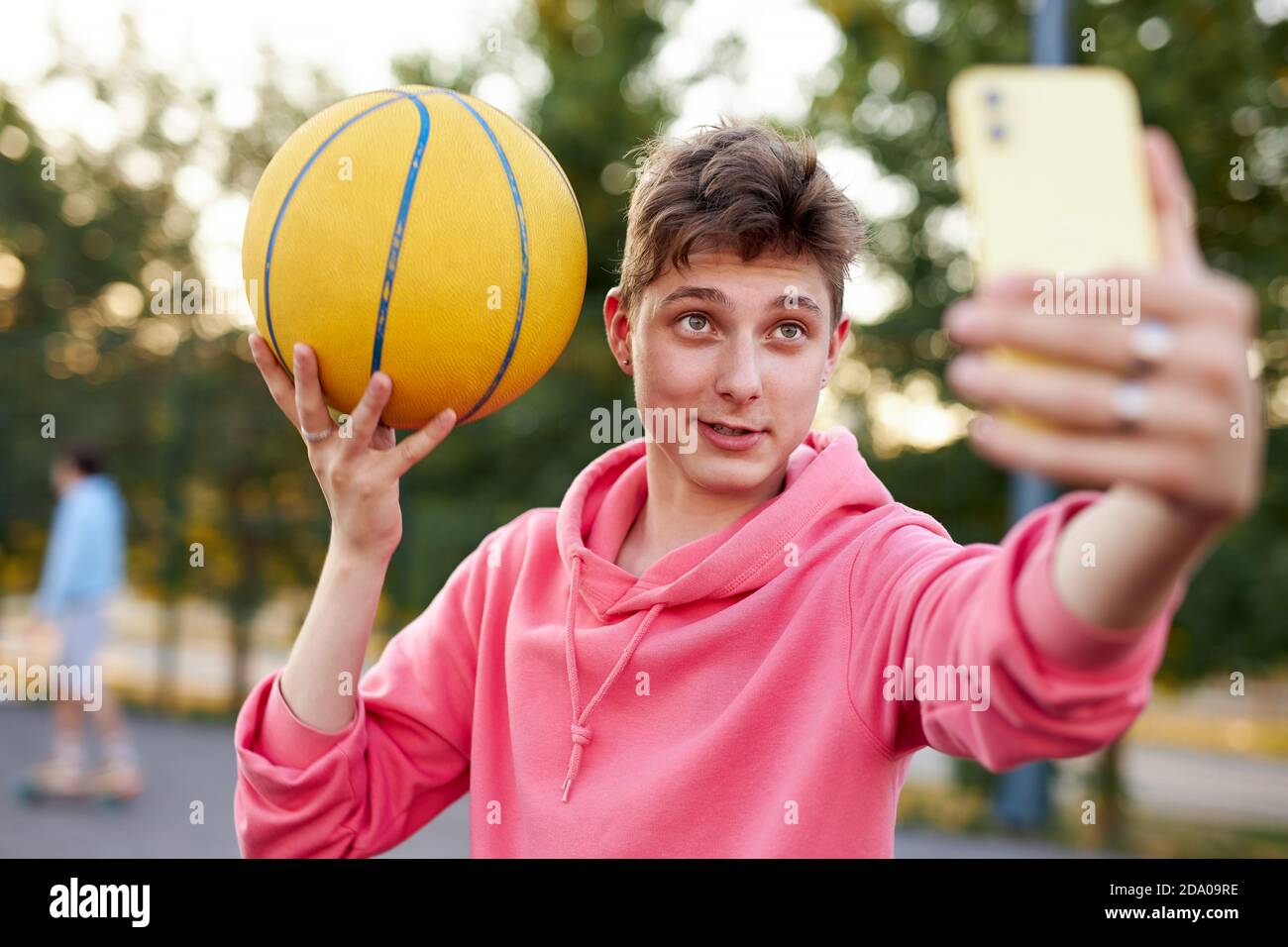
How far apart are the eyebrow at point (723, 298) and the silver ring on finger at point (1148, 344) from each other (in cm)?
95

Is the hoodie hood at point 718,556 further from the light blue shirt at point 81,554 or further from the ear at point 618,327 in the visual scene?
the light blue shirt at point 81,554

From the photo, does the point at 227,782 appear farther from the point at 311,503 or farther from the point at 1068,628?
the point at 1068,628

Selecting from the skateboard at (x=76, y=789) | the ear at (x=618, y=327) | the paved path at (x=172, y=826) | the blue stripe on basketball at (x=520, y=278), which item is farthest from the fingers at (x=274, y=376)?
the skateboard at (x=76, y=789)

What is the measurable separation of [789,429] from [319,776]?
1012 millimetres

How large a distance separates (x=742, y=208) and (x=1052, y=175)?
33.5 inches

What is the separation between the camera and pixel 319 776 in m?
2.06

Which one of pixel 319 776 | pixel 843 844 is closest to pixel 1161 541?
pixel 843 844

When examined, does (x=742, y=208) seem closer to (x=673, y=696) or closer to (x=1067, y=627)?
(x=673, y=696)

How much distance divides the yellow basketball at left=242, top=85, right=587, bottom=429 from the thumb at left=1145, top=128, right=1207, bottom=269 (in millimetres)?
1180

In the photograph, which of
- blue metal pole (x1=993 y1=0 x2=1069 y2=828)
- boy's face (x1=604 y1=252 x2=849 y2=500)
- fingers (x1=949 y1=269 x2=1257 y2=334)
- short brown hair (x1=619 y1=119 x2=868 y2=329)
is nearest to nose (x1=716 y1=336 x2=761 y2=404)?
boy's face (x1=604 y1=252 x2=849 y2=500)

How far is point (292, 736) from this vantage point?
6.82 ft

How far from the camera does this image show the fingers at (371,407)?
1895mm

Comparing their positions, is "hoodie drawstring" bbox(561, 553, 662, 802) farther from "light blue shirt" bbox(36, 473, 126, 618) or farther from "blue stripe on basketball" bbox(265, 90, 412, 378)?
"light blue shirt" bbox(36, 473, 126, 618)

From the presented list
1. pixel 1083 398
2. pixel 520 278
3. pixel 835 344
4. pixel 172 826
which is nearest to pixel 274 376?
pixel 520 278
